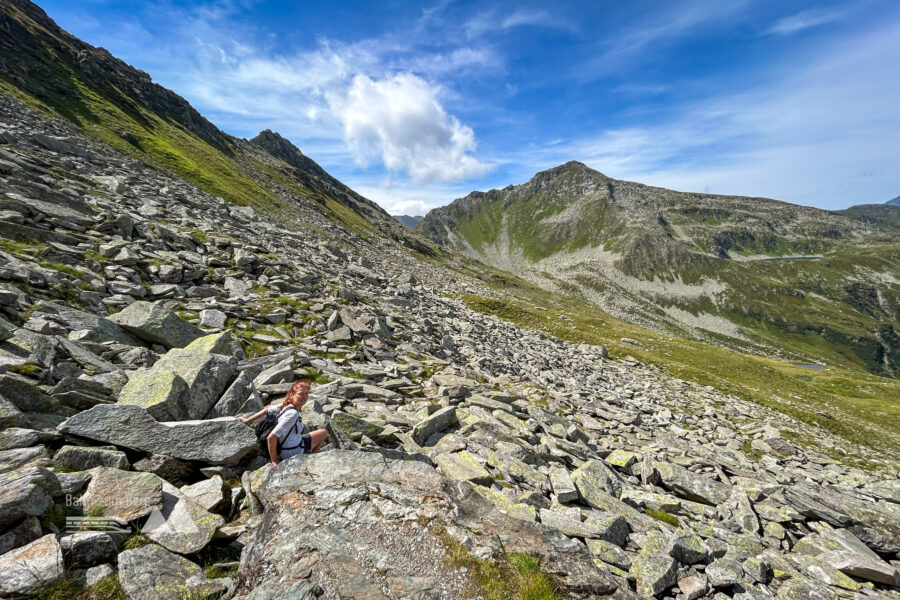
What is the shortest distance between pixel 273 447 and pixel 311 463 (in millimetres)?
1109

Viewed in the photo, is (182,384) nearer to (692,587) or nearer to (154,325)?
(154,325)

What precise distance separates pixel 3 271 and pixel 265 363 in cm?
902

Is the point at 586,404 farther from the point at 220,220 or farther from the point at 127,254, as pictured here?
the point at 220,220

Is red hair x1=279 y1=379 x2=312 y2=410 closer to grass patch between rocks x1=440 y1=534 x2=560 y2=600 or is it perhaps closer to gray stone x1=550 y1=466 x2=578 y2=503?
grass patch between rocks x1=440 y1=534 x2=560 y2=600

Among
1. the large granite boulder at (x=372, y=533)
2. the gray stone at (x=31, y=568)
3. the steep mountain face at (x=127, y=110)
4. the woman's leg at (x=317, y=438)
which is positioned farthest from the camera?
the steep mountain face at (x=127, y=110)

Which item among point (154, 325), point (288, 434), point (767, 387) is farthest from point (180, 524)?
point (767, 387)

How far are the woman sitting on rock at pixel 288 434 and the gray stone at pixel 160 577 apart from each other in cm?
281

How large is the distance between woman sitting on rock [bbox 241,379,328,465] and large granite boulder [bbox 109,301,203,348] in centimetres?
695

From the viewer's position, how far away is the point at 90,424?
7066 millimetres

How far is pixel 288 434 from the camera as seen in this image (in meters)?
8.52

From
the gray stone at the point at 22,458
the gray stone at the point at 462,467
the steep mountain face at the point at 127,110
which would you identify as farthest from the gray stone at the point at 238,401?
the steep mountain face at the point at 127,110

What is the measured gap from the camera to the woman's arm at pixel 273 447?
815cm

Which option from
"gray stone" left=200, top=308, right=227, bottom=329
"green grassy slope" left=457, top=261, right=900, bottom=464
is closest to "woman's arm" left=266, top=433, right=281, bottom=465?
"gray stone" left=200, top=308, right=227, bottom=329

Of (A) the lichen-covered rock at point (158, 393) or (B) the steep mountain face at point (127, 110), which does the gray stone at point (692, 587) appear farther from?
(B) the steep mountain face at point (127, 110)
